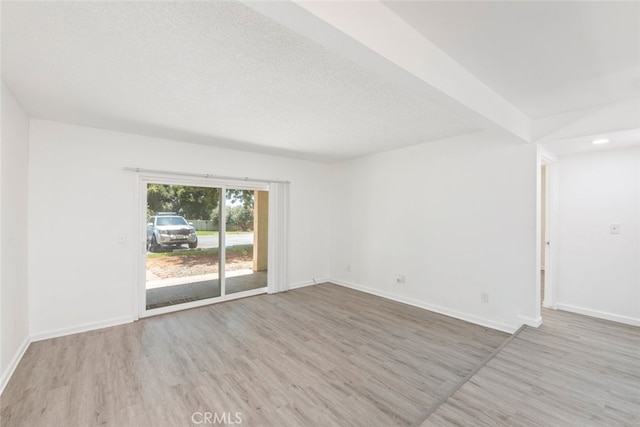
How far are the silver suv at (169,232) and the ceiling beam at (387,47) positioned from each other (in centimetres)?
360

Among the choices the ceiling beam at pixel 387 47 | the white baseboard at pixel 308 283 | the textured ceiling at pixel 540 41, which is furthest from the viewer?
the white baseboard at pixel 308 283

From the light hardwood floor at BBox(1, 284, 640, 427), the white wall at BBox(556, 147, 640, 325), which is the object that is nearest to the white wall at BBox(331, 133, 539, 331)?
the light hardwood floor at BBox(1, 284, 640, 427)

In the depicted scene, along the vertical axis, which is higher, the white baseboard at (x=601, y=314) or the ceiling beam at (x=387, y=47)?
the ceiling beam at (x=387, y=47)

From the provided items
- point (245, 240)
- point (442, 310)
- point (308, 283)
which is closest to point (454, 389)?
point (442, 310)

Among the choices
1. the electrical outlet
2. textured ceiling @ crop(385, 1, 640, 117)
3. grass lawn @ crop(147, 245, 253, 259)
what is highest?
textured ceiling @ crop(385, 1, 640, 117)

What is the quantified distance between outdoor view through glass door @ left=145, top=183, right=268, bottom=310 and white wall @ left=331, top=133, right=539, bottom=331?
1.82 metres

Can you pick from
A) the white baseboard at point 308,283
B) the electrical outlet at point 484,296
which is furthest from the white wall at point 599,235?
the white baseboard at point 308,283

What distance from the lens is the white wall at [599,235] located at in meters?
3.35

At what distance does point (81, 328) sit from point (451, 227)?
4828mm

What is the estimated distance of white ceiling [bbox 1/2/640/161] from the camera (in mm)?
1478

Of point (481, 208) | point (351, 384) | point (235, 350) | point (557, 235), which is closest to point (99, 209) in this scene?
point (235, 350)

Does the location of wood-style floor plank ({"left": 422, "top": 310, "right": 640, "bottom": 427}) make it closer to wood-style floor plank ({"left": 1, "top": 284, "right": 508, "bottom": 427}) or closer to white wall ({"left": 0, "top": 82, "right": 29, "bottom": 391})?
wood-style floor plank ({"left": 1, "top": 284, "right": 508, "bottom": 427})

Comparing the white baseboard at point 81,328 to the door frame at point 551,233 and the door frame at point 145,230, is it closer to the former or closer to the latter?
the door frame at point 145,230

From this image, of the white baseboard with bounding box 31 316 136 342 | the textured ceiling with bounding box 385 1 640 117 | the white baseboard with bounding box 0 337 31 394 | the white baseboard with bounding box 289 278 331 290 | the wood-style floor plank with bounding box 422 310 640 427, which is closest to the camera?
the textured ceiling with bounding box 385 1 640 117
